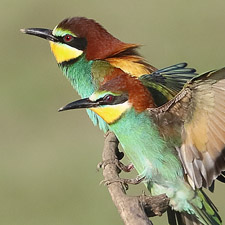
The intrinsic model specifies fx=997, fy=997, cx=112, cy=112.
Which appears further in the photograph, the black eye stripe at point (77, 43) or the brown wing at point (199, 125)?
the black eye stripe at point (77, 43)

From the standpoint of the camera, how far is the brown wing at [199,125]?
2883 millimetres

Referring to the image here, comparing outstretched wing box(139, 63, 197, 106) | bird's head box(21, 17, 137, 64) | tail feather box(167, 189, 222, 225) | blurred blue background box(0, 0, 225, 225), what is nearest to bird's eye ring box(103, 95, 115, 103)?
outstretched wing box(139, 63, 197, 106)

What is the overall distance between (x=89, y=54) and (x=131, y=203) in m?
1.31

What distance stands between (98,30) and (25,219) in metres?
1.92

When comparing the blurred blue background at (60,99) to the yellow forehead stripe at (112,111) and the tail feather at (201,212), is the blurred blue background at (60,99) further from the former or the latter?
the yellow forehead stripe at (112,111)

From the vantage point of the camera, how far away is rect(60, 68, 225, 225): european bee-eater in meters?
2.93

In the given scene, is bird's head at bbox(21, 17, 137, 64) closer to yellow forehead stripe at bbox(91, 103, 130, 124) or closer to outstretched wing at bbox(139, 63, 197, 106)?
outstretched wing at bbox(139, 63, 197, 106)

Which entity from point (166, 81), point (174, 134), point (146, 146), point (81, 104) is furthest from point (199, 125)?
point (166, 81)

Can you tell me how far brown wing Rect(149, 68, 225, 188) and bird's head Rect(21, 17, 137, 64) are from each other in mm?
806

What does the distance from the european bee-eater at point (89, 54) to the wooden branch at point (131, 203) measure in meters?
0.64

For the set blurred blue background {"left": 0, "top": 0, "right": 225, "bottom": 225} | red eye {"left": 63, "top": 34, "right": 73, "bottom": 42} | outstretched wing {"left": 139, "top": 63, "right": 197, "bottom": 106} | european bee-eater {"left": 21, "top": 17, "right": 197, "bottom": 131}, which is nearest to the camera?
outstretched wing {"left": 139, "top": 63, "right": 197, "bottom": 106}

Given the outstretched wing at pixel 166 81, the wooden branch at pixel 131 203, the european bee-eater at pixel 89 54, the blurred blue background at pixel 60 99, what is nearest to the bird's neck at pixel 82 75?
the european bee-eater at pixel 89 54

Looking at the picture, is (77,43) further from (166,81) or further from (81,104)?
(81,104)

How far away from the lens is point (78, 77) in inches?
152
